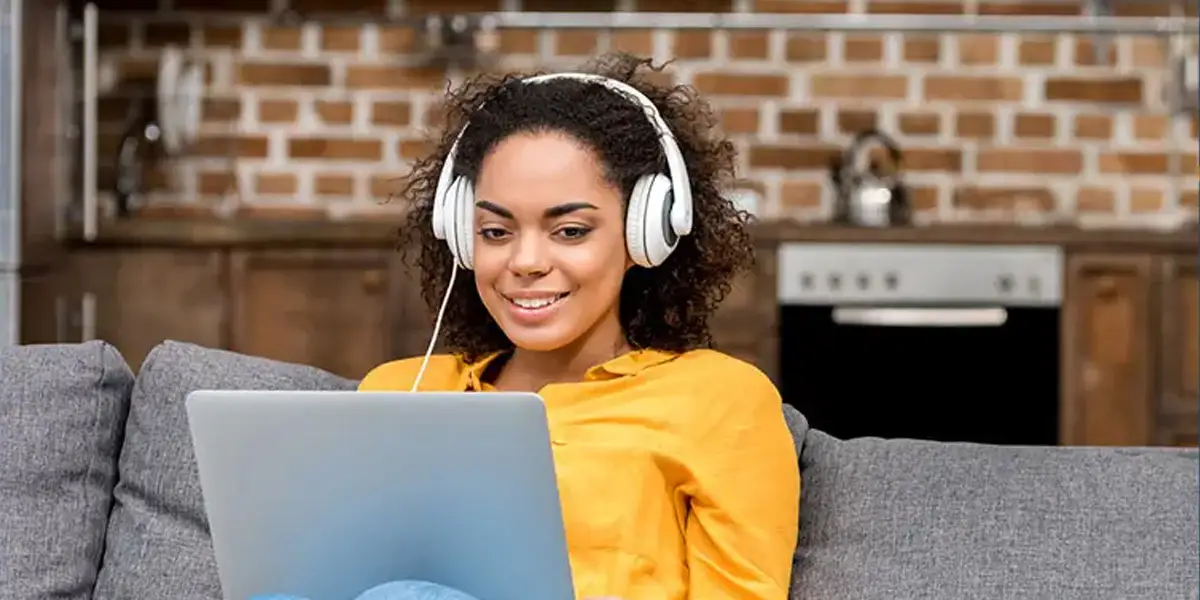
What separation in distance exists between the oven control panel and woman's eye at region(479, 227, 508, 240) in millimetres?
2368

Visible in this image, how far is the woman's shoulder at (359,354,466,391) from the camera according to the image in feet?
5.78

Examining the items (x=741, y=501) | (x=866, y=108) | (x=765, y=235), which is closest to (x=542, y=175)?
(x=741, y=501)

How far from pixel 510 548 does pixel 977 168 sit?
10.8 feet

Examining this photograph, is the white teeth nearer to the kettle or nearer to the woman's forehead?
the woman's forehead

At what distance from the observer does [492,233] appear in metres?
1.67

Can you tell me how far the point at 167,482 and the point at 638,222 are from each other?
0.63m

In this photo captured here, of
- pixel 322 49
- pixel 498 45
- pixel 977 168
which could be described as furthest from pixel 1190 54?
pixel 322 49

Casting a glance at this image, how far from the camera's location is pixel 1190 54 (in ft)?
14.5

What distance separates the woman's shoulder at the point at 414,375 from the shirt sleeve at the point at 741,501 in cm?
33

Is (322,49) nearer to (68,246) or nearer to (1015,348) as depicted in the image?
(68,246)

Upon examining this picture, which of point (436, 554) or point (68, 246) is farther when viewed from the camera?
point (68, 246)

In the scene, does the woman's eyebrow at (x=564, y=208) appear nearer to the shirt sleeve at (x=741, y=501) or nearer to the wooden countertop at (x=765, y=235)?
the shirt sleeve at (x=741, y=501)

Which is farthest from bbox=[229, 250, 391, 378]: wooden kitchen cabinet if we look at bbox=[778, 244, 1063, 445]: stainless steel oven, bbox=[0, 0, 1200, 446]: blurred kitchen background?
bbox=[778, 244, 1063, 445]: stainless steel oven

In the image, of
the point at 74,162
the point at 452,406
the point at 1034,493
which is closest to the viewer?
the point at 452,406
